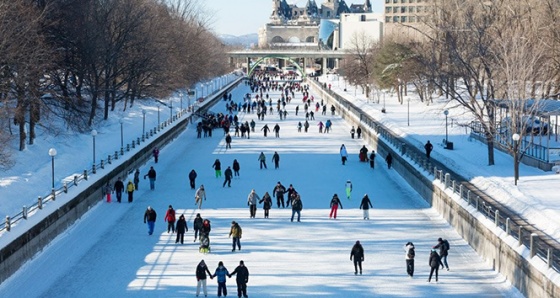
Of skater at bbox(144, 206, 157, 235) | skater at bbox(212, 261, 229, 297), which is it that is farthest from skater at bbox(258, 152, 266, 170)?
skater at bbox(212, 261, 229, 297)

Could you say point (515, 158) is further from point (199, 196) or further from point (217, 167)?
point (217, 167)

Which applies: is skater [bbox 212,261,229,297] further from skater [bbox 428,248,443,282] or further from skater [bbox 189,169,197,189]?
skater [bbox 189,169,197,189]

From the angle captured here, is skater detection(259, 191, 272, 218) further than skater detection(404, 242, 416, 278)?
Answer: Yes

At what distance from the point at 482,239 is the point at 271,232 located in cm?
609

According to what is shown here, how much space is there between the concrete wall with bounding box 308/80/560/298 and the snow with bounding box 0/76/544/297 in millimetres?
289

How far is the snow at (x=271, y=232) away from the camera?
20172mm

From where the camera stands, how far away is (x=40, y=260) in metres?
22.5

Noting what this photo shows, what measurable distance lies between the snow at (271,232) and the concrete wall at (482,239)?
0.95 ft

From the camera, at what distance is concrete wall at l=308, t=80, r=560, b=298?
58.8 feet

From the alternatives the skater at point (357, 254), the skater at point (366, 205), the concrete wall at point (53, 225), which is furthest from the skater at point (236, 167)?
the skater at point (357, 254)

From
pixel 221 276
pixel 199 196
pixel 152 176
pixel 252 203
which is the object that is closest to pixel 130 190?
pixel 152 176

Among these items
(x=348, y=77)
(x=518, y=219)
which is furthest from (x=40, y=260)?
(x=348, y=77)

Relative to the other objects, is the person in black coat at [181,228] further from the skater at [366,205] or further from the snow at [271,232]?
the skater at [366,205]

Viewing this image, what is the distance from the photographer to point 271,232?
1022 inches
